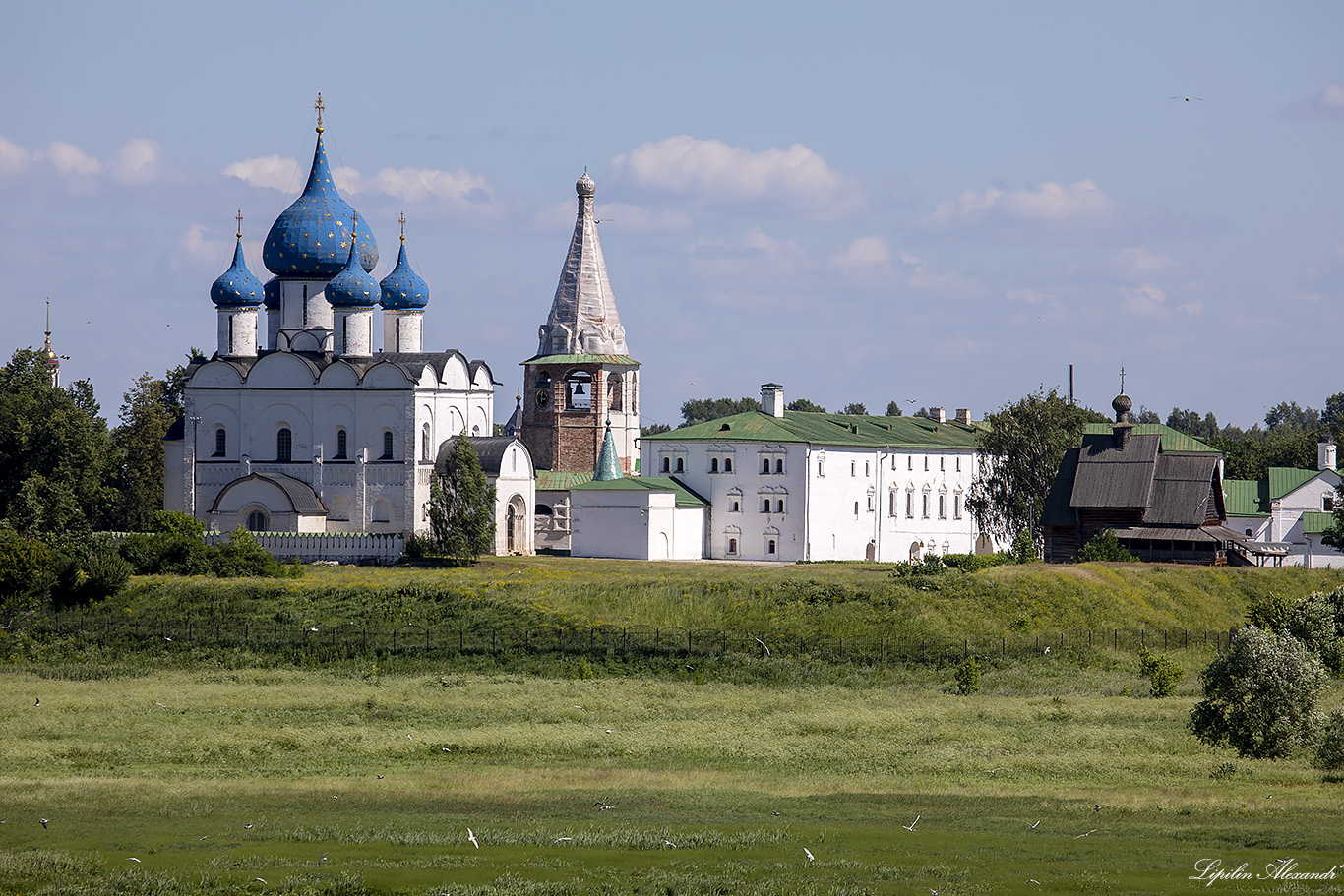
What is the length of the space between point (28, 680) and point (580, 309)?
41.7 m

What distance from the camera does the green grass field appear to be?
798 inches

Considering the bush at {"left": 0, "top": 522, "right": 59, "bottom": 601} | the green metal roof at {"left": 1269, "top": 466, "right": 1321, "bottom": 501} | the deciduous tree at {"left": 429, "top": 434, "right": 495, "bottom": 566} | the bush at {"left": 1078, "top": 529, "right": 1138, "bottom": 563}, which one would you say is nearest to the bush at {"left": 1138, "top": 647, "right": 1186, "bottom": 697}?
the bush at {"left": 1078, "top": 529, "right": 1138, "bottom": 563}

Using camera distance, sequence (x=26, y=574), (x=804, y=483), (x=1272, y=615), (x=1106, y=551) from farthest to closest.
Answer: (x=804, y=483), (x=1106, y=551), (x=26, y=574), (x=1272, y=615)

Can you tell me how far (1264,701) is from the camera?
28.6 metres

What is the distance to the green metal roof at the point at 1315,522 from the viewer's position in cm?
7188

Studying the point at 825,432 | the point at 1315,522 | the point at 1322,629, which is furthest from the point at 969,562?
the point at 1315,522

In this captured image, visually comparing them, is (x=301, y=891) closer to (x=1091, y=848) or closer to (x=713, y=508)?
(x=1091, y=848)

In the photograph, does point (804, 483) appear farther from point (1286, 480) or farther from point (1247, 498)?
point (1286, 480)

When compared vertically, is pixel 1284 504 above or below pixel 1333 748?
above

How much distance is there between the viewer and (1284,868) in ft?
64.8

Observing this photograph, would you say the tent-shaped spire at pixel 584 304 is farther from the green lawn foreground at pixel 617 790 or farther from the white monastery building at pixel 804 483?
the green lawn foreground at pixel 617 790

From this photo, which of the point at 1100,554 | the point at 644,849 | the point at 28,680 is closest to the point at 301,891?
the point at 644,849

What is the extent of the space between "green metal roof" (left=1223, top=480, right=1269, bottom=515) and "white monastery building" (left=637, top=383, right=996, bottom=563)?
Answer: 11.3 metres

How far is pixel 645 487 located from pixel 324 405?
1289 cm
